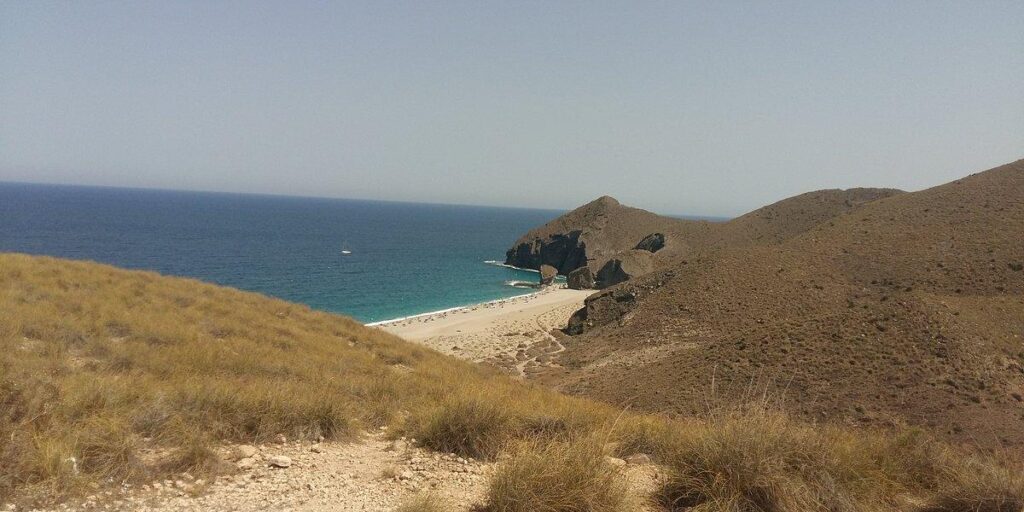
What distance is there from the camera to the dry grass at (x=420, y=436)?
13.3 ft

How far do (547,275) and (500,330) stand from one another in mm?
35458

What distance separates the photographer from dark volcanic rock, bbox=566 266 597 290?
206ft

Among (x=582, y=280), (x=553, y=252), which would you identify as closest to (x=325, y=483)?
(x=582, y=280)

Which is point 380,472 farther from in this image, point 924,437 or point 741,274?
point 741,274

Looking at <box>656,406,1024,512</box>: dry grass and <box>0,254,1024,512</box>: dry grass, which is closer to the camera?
<box>0,254,1024,512</box>: dry grass

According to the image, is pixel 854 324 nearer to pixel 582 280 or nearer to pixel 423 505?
pixel 423 505

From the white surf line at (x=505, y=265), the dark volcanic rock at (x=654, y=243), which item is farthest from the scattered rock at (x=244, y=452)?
the white surf line at (x=505, y=265)

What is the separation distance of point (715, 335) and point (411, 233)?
120 meters

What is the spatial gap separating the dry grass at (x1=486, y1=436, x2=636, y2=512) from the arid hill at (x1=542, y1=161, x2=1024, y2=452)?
13.1 ft

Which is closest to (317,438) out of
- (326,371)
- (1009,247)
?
(326,371)

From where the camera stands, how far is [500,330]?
37.9 m

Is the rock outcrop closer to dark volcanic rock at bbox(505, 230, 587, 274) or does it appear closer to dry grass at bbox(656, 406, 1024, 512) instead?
dark volcanic rock at bbox(505, 230, 587, 274)

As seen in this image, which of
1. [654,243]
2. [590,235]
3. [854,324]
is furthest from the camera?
[590,235]

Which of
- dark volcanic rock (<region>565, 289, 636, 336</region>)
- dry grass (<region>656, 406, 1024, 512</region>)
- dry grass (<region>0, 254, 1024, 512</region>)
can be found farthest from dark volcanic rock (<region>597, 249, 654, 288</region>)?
dry grass (<region>656, 406, 1024, 512</region>)
